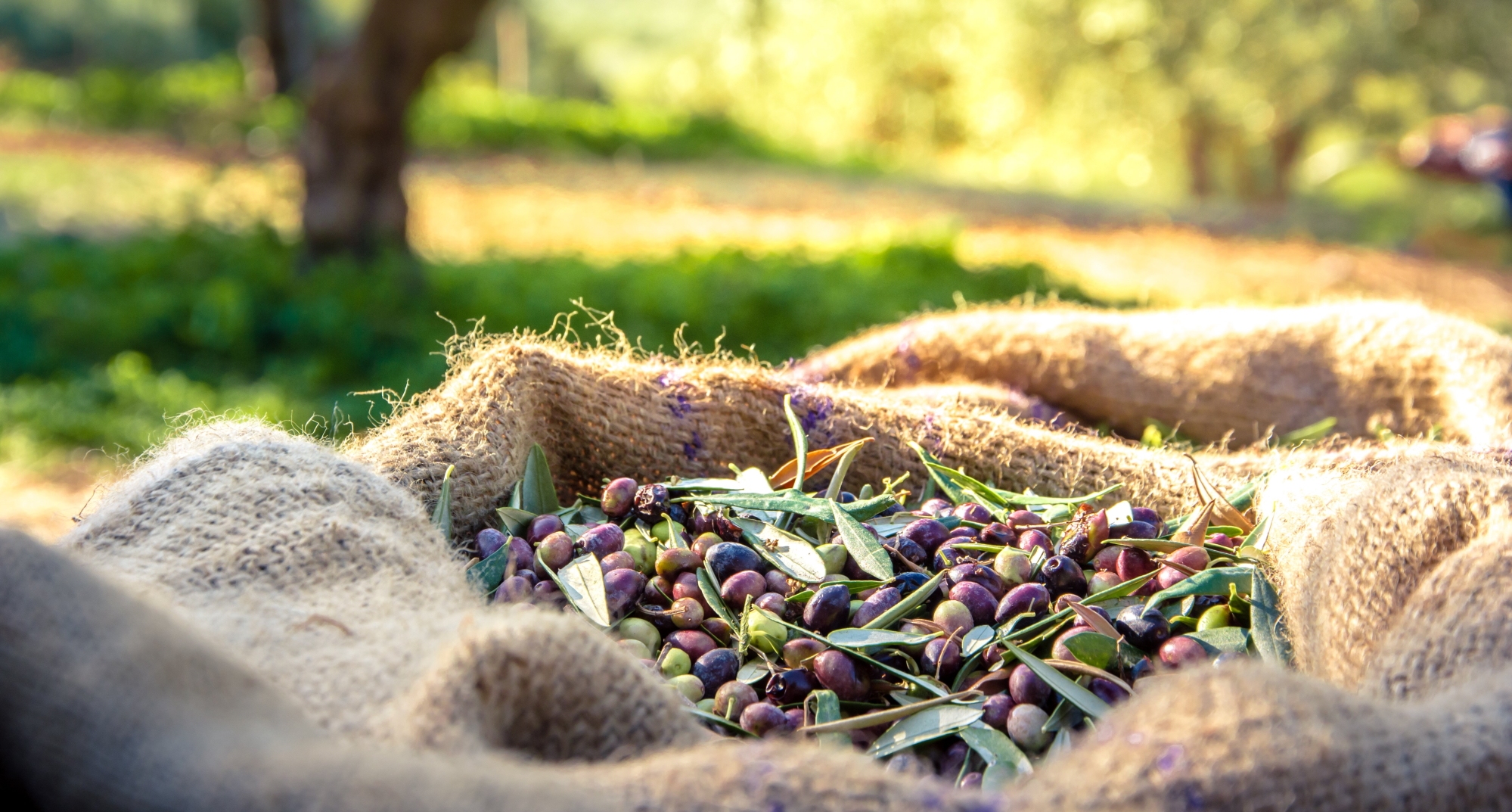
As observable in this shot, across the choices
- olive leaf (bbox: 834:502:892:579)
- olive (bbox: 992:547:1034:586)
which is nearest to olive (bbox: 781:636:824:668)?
olive leaf (bbox: 834:502:892:579)

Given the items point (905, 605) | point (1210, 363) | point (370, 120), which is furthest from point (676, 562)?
point (370, 120)

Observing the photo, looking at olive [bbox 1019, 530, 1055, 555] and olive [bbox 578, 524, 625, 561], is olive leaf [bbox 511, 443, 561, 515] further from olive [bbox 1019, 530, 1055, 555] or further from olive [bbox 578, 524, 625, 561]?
olive [bbox 1019, 530, 1055, 555]

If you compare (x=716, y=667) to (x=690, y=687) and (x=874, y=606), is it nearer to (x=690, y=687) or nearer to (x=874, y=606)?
(x=690, y=687)

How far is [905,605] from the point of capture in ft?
3.92

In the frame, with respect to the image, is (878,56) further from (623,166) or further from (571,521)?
(571,521)

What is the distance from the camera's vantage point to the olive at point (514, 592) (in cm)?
116

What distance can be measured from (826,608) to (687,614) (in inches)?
5.9

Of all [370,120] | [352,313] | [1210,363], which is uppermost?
[370,120]

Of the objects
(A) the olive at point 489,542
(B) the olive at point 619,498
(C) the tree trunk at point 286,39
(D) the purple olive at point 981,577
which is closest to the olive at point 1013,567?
(D) the purple olive at point 981,577

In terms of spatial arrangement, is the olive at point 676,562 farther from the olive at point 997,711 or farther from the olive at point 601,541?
the olive at point 997,711

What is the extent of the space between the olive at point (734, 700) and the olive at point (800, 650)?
7 centimetres

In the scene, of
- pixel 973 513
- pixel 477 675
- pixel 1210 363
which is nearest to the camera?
pixel 477 675

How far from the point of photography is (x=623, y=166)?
11375mm

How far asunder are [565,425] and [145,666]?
78 centimetres
